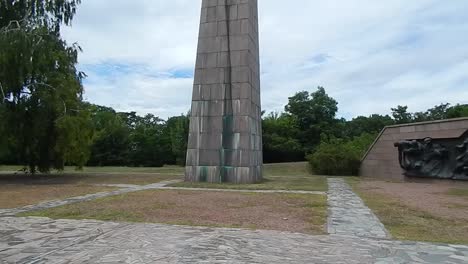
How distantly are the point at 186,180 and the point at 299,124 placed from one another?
32.1 m

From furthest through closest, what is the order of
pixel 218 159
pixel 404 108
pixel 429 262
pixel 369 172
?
pixel 404 108, pixel 369 172, pixel 218 159, pixel 429 262

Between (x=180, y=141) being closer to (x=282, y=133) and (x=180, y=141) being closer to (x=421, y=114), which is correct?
(x=282, y=133)

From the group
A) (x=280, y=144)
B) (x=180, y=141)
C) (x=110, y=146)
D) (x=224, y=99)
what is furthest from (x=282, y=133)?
(x=224, y=99)

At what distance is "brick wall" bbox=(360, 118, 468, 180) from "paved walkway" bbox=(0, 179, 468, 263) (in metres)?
11.7

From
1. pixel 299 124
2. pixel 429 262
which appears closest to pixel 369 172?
pixel 429 262

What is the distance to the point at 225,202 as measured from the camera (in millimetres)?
9836

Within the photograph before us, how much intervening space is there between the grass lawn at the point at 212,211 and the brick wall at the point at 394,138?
853cm

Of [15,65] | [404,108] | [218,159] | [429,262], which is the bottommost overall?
[429,262]

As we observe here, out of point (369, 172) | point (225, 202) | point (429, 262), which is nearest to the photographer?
point (429, 262)

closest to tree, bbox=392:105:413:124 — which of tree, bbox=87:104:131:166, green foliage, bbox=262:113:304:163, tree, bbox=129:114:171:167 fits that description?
green foliage, bbox=262:113:304:163

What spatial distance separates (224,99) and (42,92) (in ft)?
24.5

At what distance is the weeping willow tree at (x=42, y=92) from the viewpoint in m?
14.8

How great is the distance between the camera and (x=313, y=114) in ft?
155

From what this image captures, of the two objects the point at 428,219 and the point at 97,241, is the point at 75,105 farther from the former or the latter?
the point at 428,219
